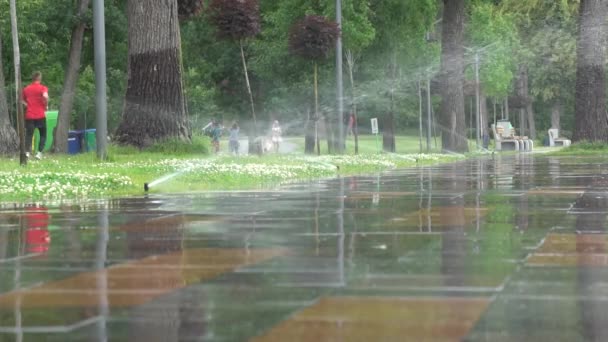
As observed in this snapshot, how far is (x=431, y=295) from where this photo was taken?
22.5 ft

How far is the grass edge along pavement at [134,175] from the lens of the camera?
54.8 feet

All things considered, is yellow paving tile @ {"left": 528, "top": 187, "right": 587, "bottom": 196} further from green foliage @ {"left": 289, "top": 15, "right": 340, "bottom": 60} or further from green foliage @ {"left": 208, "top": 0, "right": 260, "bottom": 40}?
green foliage @ {"left": 289, "top": 15, "right": 340, "bottom": 60}

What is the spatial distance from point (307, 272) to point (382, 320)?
1.89 m

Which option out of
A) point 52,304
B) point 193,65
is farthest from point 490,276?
point 193,65

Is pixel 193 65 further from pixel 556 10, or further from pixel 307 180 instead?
pixel 307 180

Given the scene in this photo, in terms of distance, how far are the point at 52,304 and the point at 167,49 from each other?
20284 mm

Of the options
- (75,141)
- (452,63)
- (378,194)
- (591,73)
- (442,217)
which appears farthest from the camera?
(75,141)

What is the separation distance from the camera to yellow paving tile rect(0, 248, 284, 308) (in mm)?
6934

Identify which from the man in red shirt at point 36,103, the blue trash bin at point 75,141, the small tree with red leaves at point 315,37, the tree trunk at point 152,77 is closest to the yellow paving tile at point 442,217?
the tree trunk at point 152,77

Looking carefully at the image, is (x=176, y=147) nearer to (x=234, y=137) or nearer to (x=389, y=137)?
(x=234, y=137)

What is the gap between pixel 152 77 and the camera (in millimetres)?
26672

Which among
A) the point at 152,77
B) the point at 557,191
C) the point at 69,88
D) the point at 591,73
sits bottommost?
the point at 557,191

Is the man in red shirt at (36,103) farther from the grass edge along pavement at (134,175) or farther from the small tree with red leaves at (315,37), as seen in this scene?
the small tree with red leaves at (315,37)

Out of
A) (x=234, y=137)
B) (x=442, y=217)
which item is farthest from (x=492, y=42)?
(x=442, y=217)
